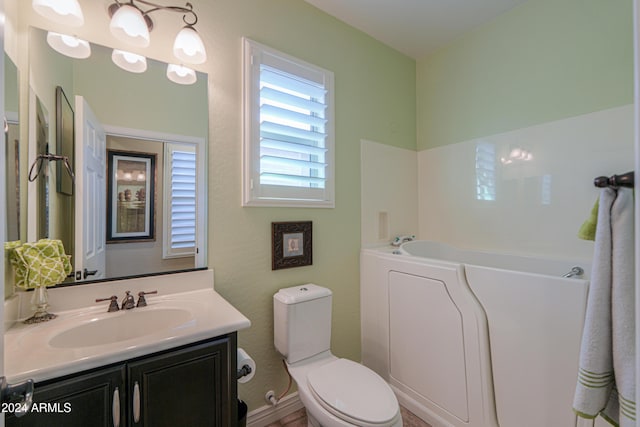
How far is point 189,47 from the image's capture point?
4.25 feet

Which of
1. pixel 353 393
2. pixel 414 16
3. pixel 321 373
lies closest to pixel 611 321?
pixel 353 393

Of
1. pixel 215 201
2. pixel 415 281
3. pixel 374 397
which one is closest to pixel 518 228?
pixel 415 281

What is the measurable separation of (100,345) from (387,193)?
1966 millimetres

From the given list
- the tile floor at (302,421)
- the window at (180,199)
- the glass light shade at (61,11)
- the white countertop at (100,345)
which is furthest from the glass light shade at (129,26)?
the tile floor at (302,421)

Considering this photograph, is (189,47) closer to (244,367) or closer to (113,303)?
(113,303)

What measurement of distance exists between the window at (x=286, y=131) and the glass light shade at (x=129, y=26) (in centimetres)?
50

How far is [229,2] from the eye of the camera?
1.51 m

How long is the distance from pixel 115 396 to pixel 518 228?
2.31m

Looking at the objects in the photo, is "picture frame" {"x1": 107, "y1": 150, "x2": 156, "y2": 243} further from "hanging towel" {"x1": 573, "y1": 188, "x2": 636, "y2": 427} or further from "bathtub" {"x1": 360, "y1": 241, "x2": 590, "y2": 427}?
"hanging towel" {"x1": 573, "y1": 188, "x2": 636, "y2": 427}

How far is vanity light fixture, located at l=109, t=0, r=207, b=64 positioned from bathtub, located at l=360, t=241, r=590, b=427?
5.31 ft

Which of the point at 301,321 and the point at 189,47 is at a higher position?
the point at 189,47

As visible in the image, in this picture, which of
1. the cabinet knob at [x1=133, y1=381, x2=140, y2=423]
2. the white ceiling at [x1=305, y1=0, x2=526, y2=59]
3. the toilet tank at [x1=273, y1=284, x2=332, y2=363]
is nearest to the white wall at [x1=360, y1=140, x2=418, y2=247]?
the toilet tank at [x1=273, y1=284, x2=332, y2=363]

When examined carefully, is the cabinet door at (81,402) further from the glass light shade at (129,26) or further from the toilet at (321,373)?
the glass light shade at (129,26)

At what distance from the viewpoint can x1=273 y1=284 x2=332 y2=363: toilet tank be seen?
4.85 ft
